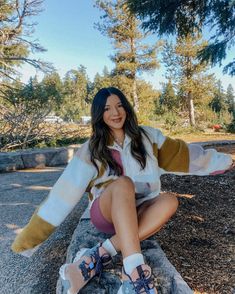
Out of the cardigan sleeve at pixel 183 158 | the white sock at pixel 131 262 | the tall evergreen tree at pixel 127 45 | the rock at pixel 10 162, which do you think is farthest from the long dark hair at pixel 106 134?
the tall evergreen tree at pixel 127 45

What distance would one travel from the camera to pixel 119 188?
1476 millimetres

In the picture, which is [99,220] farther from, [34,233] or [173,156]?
[173,156]

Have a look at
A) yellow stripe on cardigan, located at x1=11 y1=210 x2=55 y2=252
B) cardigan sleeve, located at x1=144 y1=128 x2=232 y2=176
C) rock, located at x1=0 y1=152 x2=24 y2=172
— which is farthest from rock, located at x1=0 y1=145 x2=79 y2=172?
cardigan sleeve, located at x1=144 y1=128 x2=232 y2=176

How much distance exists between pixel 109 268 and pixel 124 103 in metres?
0.88

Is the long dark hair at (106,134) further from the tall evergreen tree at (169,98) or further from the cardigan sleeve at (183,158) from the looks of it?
the tall evergreen tree at (169,98)

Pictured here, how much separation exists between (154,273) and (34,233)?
1.99ft

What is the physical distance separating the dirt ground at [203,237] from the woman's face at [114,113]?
31.6 inches

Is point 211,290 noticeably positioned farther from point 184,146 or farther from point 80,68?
point 80,68

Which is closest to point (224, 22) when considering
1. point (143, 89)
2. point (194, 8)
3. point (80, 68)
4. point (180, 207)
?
point (194, 8)

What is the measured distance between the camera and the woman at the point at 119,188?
54.1 inches

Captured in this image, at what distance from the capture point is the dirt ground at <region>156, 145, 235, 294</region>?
1.61 m

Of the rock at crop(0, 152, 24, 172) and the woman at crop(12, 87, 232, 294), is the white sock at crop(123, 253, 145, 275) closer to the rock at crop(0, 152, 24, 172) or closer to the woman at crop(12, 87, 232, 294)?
the woman at crop(12, 87, 232, 294)

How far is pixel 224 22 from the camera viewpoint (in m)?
4.16

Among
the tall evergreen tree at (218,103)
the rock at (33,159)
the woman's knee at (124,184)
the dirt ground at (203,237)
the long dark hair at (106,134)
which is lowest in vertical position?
the tall evergreen tree at (218,103)
